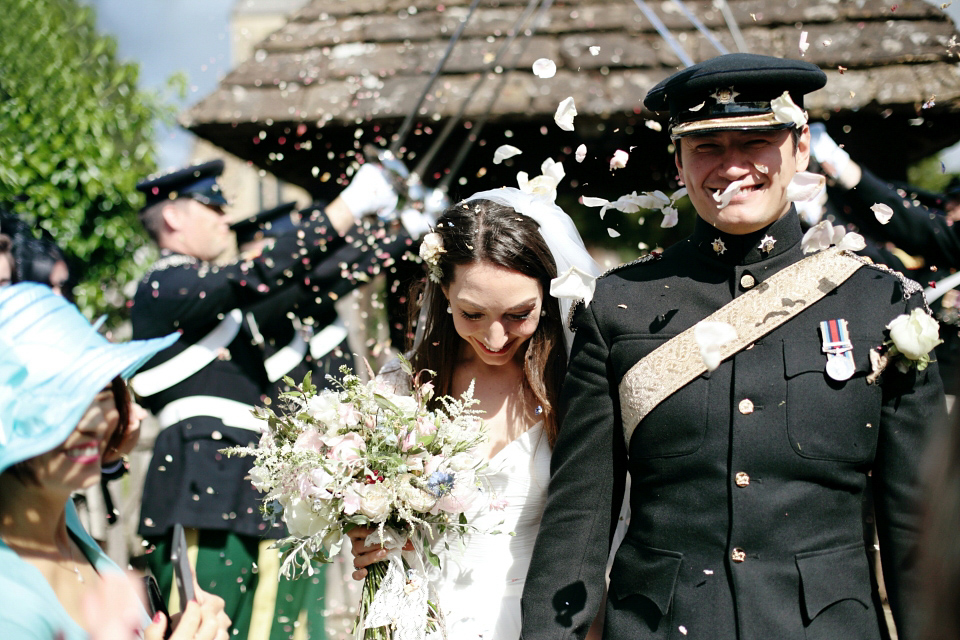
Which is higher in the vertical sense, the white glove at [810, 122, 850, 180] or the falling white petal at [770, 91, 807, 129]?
the falling white petal at [770, 91, 807, 129]

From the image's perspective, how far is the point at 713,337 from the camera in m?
1.99

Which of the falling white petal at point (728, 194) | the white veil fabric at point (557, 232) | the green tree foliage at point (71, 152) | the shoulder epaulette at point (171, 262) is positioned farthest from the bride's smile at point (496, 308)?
the green tree foliage at point (71, 152)

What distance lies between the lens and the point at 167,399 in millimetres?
3955

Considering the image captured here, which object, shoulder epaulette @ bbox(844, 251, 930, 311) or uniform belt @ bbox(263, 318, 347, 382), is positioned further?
uniform belt @ bbox(263, 318, 347, 382)

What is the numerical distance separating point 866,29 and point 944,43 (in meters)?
0.40

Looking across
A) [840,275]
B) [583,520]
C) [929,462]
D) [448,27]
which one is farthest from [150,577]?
[448,27]

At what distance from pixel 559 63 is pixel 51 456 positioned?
370 centimetres

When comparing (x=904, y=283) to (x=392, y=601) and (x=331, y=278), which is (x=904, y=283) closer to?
(x=392, y=601)

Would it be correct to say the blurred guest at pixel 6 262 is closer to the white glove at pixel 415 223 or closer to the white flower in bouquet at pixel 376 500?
the white glove at pixel 415 223

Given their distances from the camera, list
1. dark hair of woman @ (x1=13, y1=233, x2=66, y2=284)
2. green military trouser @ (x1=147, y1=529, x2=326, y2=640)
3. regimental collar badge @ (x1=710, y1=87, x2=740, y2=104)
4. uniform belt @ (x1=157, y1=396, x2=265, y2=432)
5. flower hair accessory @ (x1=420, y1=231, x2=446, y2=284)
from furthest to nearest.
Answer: dark hair of woman @ (x1=13, y1=233, x2=66, y2=284) < uniform belt @ (x1=157, y1=396, x2=265, y2=432) < green military trouser @ (x1=147, y1=529, x2=326, y2=640) < flower hair accessory @ (x1=420, y1=231, x2=446, y2=284) < regimental collar badge @ (x1=710, y1=87, x2=740, y2=104)

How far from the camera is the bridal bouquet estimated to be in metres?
2.33

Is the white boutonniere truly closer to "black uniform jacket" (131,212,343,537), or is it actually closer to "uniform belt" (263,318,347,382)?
"black uniform jacket" (131,212,343,537)

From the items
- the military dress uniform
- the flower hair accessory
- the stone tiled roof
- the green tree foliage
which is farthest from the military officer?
the green tree foliage

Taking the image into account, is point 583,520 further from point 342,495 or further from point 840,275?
point 840,275
